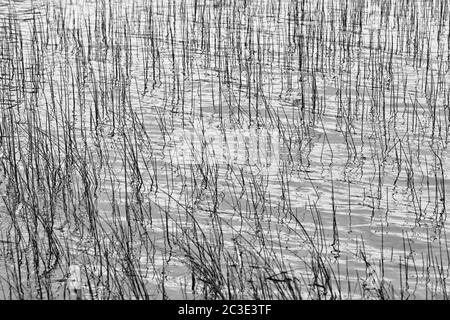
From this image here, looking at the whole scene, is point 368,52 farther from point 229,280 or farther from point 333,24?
point 229,280

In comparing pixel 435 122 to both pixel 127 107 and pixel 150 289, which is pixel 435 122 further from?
pixel 150 289

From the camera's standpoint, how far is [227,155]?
4211mm

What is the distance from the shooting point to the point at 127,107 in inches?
199

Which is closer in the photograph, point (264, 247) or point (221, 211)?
point (264, 247)

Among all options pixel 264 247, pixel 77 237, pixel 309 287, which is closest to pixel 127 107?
pixel 77 237

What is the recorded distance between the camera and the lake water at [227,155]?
2953mm

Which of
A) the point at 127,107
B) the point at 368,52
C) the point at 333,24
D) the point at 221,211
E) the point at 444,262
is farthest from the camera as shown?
the point at 333,24

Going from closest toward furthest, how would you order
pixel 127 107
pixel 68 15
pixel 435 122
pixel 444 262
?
1. pixel 444 262
2. pixel 435 122
3. pixel 127 107
4. pixel 68 15

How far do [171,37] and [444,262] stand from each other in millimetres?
3980

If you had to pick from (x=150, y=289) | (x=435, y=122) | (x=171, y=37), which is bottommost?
(x=150, y=289)

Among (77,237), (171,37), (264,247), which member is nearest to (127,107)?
(171,37)

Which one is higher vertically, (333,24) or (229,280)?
(333,24)

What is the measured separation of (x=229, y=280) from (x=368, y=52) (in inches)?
154

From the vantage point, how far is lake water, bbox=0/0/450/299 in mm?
2953
